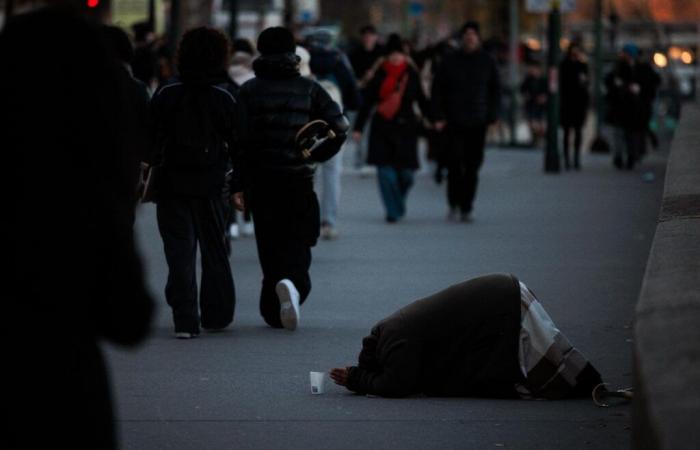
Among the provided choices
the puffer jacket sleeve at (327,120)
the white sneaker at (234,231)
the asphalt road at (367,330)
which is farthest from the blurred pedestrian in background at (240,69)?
the puffer jacket sleeve at (327,120)

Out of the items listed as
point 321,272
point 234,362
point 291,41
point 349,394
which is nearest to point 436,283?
point 321,272

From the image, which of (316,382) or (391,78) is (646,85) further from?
(316,382)

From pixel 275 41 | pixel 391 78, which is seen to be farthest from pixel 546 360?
pixel 391 78

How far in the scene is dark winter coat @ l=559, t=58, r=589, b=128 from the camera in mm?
26797

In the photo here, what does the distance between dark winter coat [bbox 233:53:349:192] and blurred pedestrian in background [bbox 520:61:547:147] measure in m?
21.8

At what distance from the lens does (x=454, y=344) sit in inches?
314

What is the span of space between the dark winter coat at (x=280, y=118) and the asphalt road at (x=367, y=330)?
3.11ft

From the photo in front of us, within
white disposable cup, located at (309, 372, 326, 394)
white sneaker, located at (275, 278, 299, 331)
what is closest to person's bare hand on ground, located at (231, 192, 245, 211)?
white sneaker, located at (275, 278, 299, 331)

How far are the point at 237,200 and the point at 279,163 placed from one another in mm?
393

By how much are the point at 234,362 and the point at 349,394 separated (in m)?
1.24

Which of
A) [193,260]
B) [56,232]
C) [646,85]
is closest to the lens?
[56,232]

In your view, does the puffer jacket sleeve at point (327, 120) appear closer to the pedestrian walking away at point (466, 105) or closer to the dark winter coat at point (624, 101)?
the pedestrian walking away at point (466, 105)

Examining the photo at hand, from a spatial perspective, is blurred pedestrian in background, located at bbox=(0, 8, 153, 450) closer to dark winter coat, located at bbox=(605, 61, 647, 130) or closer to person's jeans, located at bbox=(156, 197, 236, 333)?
person's jeans, located at bbox=(156, 197, 236, 333)

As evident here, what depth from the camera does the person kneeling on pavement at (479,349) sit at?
7867 millimetres
